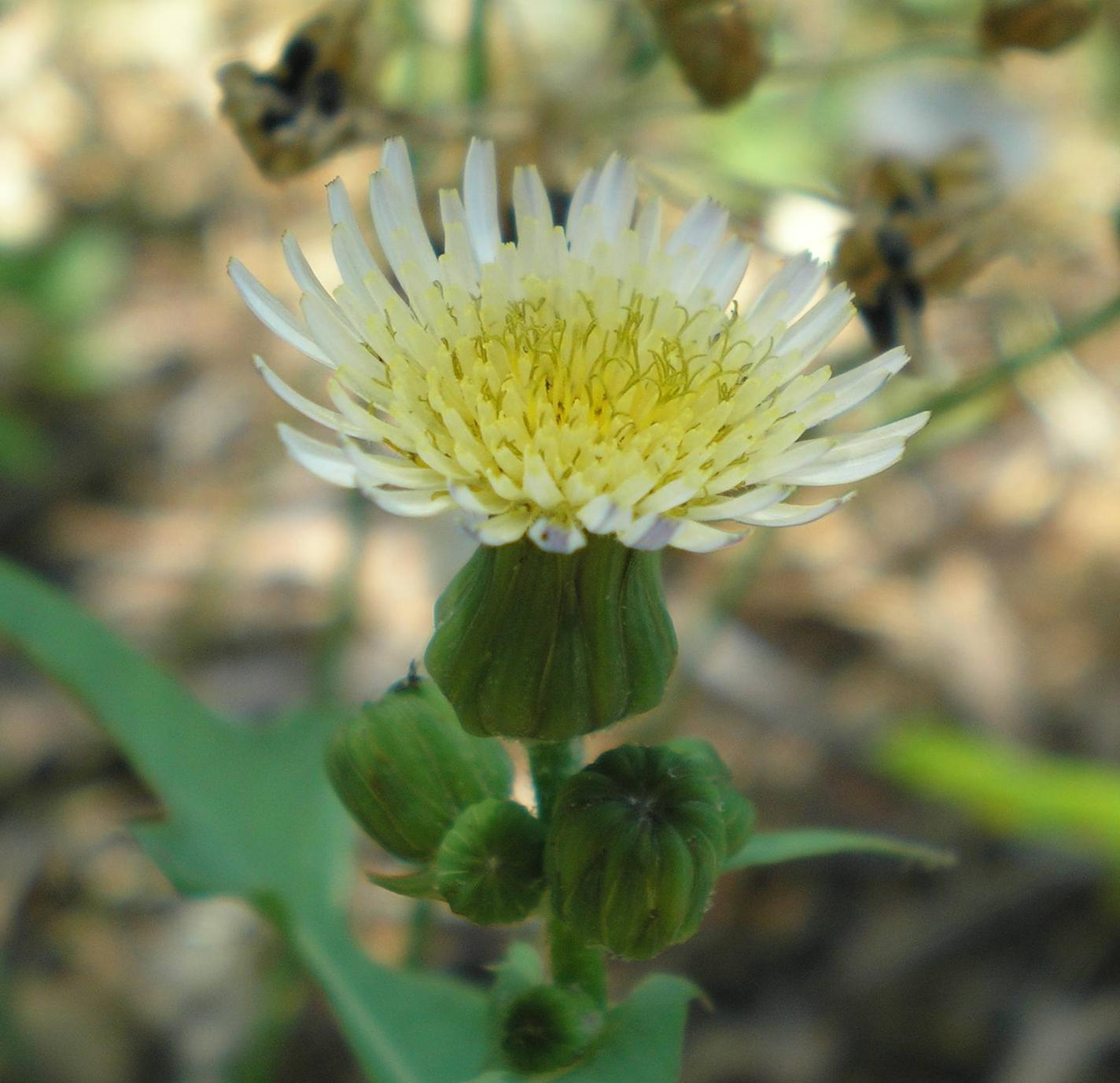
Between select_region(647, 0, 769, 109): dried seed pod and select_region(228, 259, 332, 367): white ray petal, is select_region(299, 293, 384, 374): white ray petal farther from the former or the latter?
select_region(647, 0, 769, 109): dried seed pod

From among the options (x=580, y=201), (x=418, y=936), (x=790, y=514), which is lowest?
(x=418, y=936)

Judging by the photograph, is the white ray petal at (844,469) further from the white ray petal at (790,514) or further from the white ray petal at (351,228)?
the white ray petal at (351,228)

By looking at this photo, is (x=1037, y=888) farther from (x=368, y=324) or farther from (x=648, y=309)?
(x=368, y=324)

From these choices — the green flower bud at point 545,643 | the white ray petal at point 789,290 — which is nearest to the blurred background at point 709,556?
the white ray petal at point 789,290

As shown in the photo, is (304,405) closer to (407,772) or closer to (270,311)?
(270,311)

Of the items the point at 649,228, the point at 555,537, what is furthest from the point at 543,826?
the point at 649,228

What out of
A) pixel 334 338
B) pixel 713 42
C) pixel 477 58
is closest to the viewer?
pixel 334 338

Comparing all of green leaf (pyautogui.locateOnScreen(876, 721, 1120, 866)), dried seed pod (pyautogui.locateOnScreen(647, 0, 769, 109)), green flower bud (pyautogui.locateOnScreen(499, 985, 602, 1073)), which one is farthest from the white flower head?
green leaf (pyautogui.locateOnScreen(876, 721, 1120, 866))
